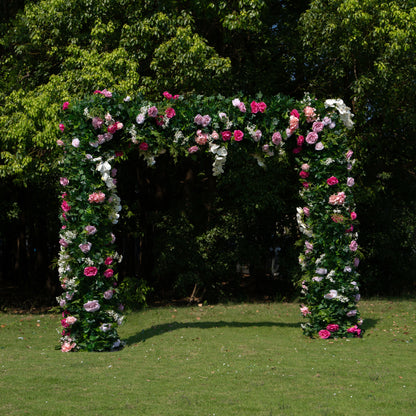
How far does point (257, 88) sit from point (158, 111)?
6.76m

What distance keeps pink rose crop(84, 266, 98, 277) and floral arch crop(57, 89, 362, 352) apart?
0.05 ft

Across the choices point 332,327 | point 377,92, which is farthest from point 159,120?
point 377,92

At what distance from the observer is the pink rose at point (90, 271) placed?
9.42m

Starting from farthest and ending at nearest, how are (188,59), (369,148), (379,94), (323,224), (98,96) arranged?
(369,148)
(379,94)
(188,59)
(323,224)
(98,96)

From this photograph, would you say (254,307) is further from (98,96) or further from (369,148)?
(98,96)

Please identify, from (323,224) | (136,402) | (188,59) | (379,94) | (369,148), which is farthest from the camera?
(369,148)

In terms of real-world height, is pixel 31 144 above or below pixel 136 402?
above

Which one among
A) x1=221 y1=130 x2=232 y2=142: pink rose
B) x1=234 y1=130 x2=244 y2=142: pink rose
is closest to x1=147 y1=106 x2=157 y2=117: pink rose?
x1=221 y1=130 x2=232 y2=142: pink rose

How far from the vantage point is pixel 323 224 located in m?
10.4

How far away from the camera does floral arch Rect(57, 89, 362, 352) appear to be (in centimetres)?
956

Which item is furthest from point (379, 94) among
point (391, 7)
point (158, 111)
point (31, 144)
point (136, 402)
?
point (136, 402)

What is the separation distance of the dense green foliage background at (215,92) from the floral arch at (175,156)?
3806mm

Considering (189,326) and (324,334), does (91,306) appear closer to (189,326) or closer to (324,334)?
(189,326)

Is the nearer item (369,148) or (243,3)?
(243,3)
